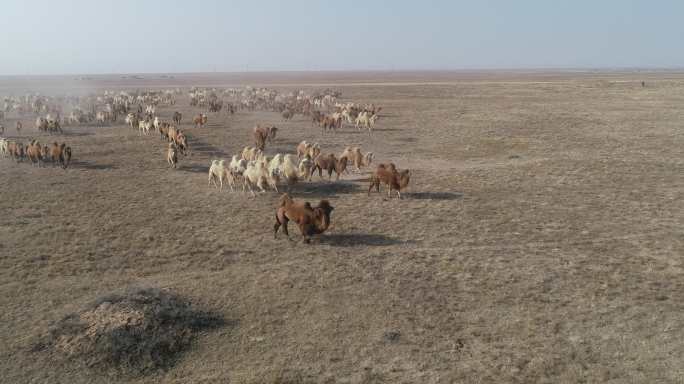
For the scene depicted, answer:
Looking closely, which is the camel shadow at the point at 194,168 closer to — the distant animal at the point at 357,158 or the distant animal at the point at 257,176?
the distant animal at the point at 257,176

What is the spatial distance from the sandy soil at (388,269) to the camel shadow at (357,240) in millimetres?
56

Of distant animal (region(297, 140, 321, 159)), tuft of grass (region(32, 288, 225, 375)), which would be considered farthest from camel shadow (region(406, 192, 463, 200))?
tuft of grass (region(32, 288, 225, 375))

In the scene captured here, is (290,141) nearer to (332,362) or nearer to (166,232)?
(166,232)

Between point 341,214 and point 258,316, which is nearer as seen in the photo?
point 258,316

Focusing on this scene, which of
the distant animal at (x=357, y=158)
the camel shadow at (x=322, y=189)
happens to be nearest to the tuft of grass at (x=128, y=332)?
the camel shadow at (x=322, y=189)

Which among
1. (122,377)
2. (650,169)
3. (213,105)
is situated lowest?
(122,377)

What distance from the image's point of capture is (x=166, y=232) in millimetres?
9906

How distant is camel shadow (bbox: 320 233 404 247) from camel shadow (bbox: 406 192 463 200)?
3.13 metres

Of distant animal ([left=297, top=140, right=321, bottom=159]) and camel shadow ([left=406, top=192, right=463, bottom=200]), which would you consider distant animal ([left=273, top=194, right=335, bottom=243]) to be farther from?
distant animal ([left=297, top=140, right=321, bottom=159])

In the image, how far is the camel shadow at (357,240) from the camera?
9.09 meters

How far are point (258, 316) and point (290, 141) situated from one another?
53.1ft

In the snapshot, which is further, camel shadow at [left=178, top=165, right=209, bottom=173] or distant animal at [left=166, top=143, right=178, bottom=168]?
distant animal at [left=166, top=143, right=178, bottom=168]

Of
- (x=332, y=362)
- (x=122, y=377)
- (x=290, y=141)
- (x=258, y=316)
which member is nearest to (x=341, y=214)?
(x=258, y=316)

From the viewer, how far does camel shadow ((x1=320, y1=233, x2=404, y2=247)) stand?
29.8ft
